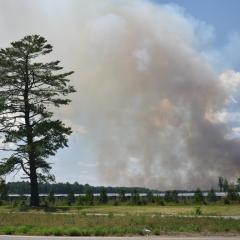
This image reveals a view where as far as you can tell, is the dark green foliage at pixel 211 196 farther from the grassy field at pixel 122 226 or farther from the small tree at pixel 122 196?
the grassy field at pixel 122 226

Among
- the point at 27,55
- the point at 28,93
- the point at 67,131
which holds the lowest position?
the point at 67,131

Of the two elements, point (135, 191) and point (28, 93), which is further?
point (135, 191)

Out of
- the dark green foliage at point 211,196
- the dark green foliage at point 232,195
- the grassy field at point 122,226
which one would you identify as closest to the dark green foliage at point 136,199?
the dark green foliage at point 211,196

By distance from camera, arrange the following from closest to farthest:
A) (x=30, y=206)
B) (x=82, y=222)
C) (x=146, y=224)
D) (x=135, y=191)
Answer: (x=146, y=224) < (x=82, y=222) < (x=30, y=206) < (x=135, y=191)

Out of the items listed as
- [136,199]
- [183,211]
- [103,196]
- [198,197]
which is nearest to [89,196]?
[103,196]

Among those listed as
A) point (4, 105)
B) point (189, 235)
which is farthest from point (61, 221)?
point (4, 105)

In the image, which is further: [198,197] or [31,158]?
[198,197]

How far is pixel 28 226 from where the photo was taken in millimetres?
27734

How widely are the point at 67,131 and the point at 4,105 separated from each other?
575 centimetres

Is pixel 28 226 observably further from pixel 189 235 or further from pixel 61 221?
pixel 189 235

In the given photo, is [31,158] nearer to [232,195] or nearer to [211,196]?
[232,195]

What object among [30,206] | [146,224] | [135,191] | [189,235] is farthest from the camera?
[135,191]

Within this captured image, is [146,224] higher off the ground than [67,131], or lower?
lower

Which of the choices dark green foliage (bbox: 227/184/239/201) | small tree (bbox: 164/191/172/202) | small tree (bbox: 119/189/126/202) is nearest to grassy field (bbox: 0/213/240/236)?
dark green foliage (bbox: 227/184/239/201)
